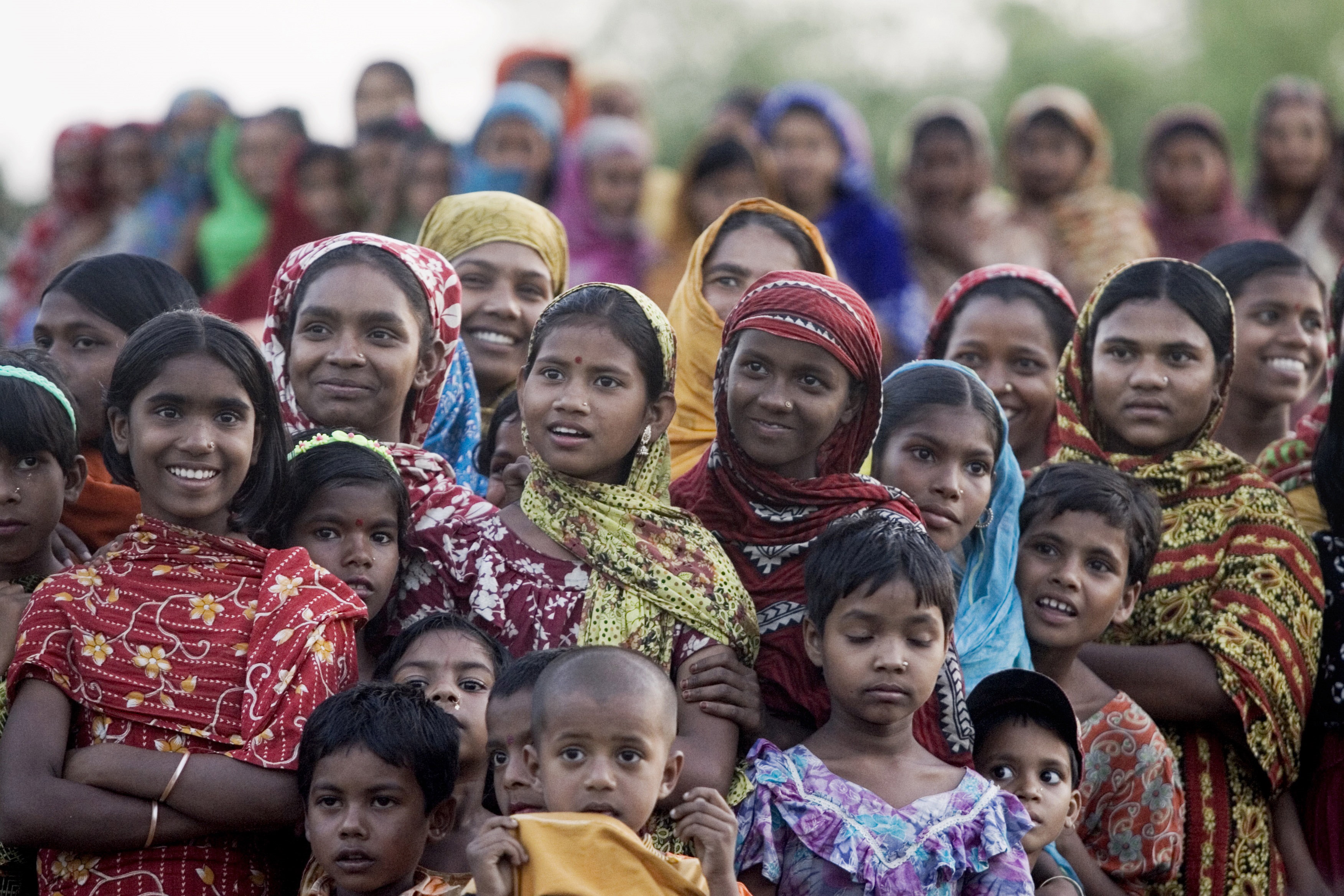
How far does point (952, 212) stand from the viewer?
8.81m

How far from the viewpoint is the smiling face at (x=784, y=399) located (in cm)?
427

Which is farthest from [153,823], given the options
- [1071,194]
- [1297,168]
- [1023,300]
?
A: [1297,168]

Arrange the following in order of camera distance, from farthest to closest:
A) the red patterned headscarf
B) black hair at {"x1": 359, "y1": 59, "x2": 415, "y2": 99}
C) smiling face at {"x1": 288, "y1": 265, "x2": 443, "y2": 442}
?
black hair at {"x1": 359, "y1": 59, "x2": 415, "y2": 99}
the red patterned headscarf
smiling face at {"x1": 288, "y1": 265, "x2": 443, "y2": 442}

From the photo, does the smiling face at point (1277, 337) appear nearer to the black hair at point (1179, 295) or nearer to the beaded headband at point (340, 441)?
the black hair at point (1179, 295)

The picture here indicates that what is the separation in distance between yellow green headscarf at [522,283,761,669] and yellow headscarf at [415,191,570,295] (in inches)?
60.3

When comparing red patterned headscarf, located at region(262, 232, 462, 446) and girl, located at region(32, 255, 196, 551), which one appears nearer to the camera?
girl, located at region(32, 255, 196, 551)

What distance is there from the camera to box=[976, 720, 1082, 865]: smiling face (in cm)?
402

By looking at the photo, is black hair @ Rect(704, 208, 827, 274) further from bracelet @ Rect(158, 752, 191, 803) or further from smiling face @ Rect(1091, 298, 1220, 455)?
bracelet @ Rect(158, 752, 191, 803)

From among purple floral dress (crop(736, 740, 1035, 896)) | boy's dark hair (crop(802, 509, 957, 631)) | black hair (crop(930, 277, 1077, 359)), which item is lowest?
purple floral dress (crop(736, 740, 1035, 896))

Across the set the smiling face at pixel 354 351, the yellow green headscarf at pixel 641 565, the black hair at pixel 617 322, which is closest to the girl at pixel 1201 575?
the yellow green headscarf at pixel 641 565

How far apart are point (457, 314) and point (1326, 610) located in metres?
2.52

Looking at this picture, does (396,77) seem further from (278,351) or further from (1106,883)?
(1106,883)

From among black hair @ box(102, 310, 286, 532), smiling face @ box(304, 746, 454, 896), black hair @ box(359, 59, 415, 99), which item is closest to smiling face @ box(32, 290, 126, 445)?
black hair @ box(102, 310, 286, 532)

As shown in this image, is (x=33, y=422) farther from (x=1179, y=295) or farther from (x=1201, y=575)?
(x=1179, y=295)
